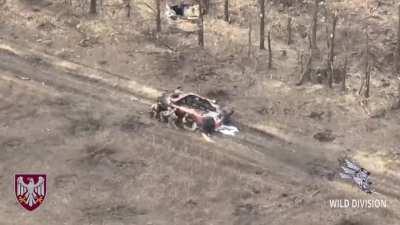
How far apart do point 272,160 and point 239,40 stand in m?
12.5

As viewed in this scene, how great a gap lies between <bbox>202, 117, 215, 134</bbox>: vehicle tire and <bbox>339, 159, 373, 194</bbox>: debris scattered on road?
6521 mm

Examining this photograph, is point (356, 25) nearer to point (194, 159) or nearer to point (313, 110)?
point (313, 110)

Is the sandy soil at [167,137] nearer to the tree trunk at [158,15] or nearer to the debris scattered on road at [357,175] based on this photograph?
the debris scattered on road at [357,175]

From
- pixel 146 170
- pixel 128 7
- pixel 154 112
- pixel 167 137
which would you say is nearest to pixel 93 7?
pixel 128 7

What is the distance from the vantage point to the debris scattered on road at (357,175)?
30.4 metres

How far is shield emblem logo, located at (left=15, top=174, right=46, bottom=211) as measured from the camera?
29062 mm

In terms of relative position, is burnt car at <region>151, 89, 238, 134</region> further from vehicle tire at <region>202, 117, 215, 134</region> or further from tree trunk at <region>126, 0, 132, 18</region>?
tree trunk at <region>126, 0, 132, 18</region>

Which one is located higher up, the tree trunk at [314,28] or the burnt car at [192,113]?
the tree trunk at [314,28]

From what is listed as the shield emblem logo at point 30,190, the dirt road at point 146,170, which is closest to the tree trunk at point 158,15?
the dirt road at point 146,170

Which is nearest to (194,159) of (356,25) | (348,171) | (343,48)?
(348,171)

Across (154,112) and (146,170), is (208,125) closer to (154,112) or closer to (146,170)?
(154,112)

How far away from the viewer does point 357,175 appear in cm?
3109

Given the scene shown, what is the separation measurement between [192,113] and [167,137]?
1.71 meters

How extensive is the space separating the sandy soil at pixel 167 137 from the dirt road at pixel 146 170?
6cm
